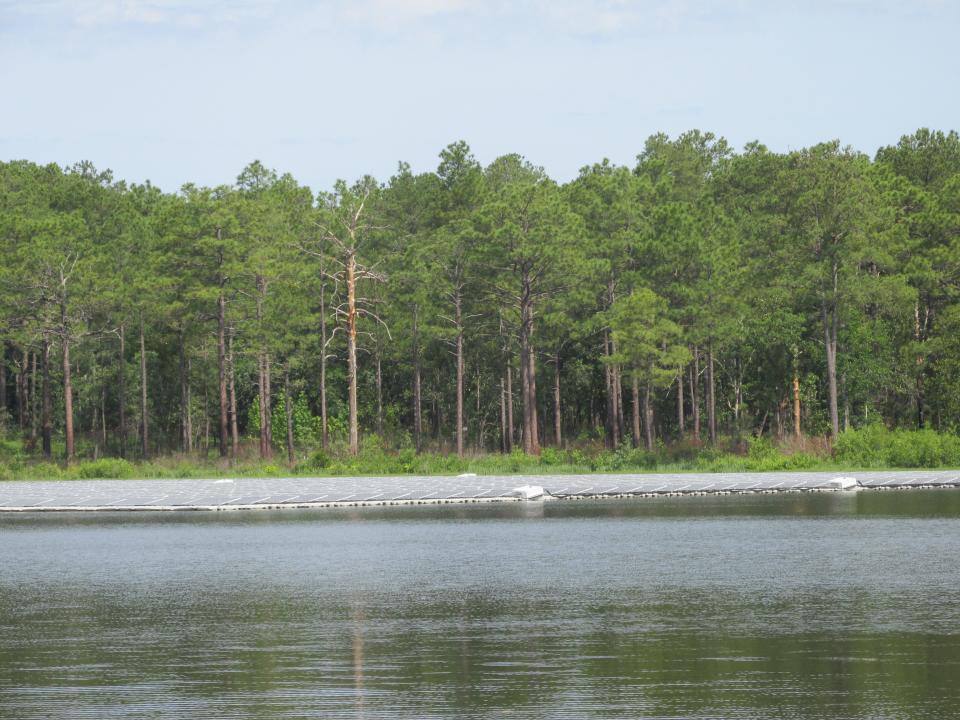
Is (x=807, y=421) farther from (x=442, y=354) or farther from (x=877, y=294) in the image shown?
(x=442, y=354)

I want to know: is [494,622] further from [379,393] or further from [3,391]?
[3,391]

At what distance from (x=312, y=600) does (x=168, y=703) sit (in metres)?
7.03

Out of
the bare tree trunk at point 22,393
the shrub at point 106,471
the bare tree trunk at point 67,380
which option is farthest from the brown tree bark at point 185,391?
the shrub at point 106,471

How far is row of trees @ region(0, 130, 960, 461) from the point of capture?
200 feet

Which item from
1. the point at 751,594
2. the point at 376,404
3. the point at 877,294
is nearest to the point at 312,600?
the point at 751,594

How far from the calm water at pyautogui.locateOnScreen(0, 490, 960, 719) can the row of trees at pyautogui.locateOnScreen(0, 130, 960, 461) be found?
3092 centimetres

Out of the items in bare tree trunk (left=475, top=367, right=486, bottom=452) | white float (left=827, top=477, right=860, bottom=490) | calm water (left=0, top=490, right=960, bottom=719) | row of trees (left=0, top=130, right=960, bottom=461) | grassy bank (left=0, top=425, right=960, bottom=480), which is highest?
row of trees (left=0, top=130, right=960, bottom=461)

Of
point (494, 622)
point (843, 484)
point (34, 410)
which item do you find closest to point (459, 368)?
point (843, 484)

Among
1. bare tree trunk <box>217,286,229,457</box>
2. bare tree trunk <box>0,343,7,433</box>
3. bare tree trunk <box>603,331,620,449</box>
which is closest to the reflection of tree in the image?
bare tree trunk <box>217,286,229,457</box>

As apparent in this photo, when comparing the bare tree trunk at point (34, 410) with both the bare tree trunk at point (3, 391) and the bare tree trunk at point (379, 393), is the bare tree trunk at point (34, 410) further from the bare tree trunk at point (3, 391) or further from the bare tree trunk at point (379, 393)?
the bare tree trunk at point (379, 393)

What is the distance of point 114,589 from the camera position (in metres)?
21.4

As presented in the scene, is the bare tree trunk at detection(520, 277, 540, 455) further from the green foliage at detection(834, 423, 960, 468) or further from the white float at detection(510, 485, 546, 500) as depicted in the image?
the white float at detection(510, 485, 546, 500)

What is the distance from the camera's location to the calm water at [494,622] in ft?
41.1

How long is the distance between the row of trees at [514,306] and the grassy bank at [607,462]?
4.72 metres
